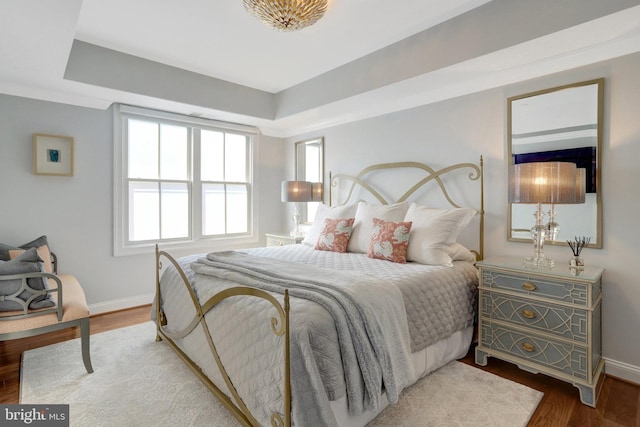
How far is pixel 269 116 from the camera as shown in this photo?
435 cm

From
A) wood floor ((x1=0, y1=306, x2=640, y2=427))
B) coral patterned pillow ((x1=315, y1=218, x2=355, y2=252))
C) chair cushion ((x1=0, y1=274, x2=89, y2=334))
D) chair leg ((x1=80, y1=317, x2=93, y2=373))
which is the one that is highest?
coral patterned pillow ((x1=315, y1=218, x2=355, y2=252))

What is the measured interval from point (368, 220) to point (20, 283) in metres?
2.69

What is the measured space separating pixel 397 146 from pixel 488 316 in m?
1.98

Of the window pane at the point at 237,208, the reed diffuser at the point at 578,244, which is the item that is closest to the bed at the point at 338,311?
the reed diffuser at the point at 578,244

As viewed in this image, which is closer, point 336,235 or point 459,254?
point 459,254

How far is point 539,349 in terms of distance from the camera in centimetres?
217

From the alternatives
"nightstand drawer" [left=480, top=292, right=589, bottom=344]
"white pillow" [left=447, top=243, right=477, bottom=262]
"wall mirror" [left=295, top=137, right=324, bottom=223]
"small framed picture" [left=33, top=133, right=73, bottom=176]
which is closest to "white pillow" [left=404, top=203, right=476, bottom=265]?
"white pillow" [left=447, top=243, right=477, bottom=262]

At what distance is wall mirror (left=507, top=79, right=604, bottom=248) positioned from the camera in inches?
92.8

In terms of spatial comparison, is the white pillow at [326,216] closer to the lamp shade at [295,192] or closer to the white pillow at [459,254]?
the lamp shade at [295,192]

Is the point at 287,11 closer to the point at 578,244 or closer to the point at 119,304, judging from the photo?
the point at 578,244

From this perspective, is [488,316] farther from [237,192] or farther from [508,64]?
[237,192]

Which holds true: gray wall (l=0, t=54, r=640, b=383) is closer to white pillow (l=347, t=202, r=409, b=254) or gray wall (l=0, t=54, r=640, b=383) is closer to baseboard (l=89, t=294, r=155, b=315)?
baseboard (l=89, t=294, r=155, b=315)

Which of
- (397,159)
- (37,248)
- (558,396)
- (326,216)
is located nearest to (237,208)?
(326,216)

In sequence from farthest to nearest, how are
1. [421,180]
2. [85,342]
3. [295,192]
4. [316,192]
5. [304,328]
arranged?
[316,192], [295,192], [421,180], [85,342], [304,328]
